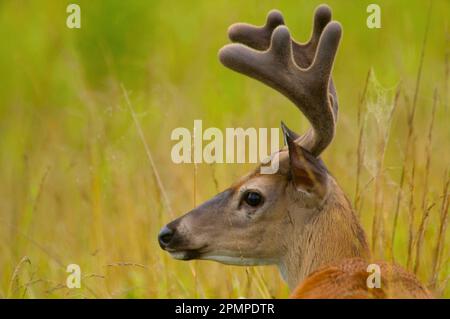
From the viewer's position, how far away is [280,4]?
13.2 metres

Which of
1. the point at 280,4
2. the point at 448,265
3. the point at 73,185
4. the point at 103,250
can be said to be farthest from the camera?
the point at 280,4

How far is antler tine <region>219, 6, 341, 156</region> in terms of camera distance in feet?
19.8

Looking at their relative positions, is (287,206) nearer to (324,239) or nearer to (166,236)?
(324,239)

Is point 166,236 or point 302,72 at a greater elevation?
point 302,72

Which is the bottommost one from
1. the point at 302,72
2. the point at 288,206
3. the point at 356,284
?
the point at 356,284

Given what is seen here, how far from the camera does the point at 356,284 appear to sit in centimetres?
527

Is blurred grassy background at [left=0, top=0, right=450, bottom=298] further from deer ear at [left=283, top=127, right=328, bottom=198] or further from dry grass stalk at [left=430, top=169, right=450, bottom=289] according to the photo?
deer ear at [left=283, top=127, right=328, bottom=198]

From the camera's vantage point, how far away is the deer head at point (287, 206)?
5.96 meters

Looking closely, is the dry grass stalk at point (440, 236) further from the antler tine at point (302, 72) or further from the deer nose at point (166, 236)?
the deer nose at point (166, 236)

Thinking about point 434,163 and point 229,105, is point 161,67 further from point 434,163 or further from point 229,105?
point 434,163

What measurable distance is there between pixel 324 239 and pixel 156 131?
554cm

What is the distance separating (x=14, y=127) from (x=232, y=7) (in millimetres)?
2509

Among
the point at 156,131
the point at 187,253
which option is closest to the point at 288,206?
the point at 187,253
